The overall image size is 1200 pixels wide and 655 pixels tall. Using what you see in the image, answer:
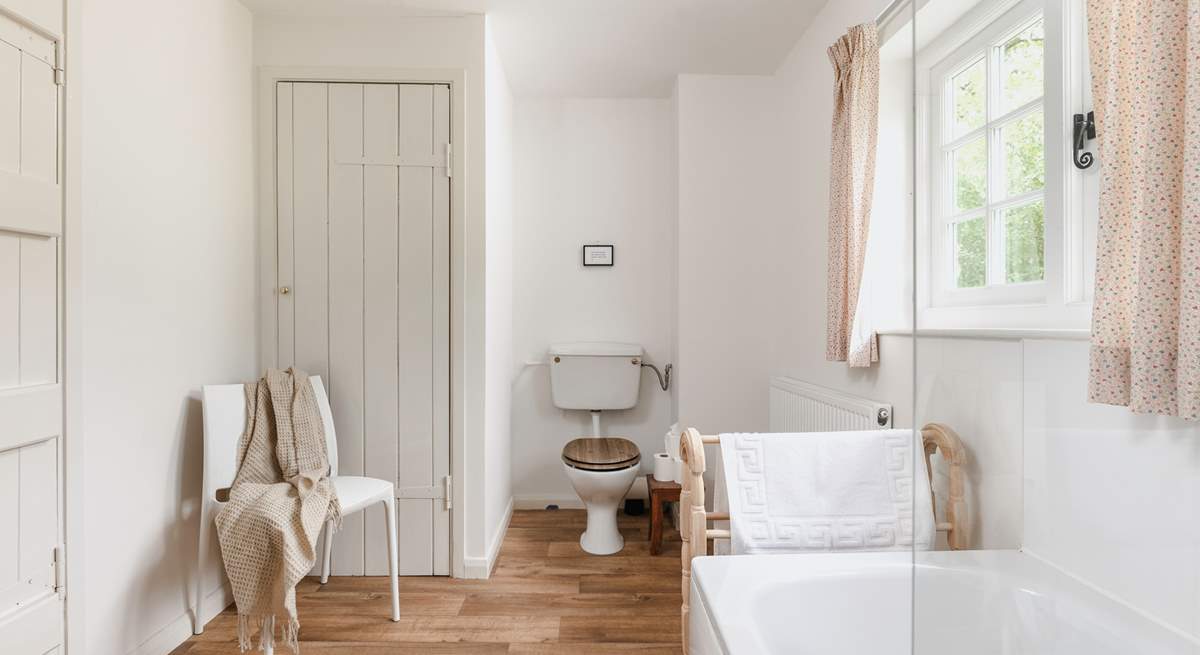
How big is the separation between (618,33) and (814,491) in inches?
78.0

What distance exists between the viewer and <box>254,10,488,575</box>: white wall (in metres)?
2.16

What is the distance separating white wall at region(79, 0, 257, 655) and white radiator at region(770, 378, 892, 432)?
2.21 meters

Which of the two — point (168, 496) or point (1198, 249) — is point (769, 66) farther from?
point (168, 496)

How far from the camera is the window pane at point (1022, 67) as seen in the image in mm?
491

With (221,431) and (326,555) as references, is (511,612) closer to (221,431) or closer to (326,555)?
(326,555)

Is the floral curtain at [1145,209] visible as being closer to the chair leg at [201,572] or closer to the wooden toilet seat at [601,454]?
the wooden toilet seat at [601,454]

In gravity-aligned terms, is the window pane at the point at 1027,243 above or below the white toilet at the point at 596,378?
above

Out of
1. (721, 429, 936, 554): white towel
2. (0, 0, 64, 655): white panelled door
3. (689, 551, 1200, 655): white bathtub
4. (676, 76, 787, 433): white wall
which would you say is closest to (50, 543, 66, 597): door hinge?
(0, 0, 64, 655): white panelled door

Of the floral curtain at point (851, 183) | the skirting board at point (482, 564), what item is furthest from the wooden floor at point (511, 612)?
the floral curtain at point (851, 183)

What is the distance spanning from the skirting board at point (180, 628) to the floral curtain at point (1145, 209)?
7.49 ft

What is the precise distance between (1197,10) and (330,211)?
2.34 m

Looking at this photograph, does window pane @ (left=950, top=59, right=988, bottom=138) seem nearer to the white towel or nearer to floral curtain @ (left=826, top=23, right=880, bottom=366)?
the white towel

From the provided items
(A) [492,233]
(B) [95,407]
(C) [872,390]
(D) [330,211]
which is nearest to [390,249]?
(D) [330,211]

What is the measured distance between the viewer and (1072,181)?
1.54 feet
